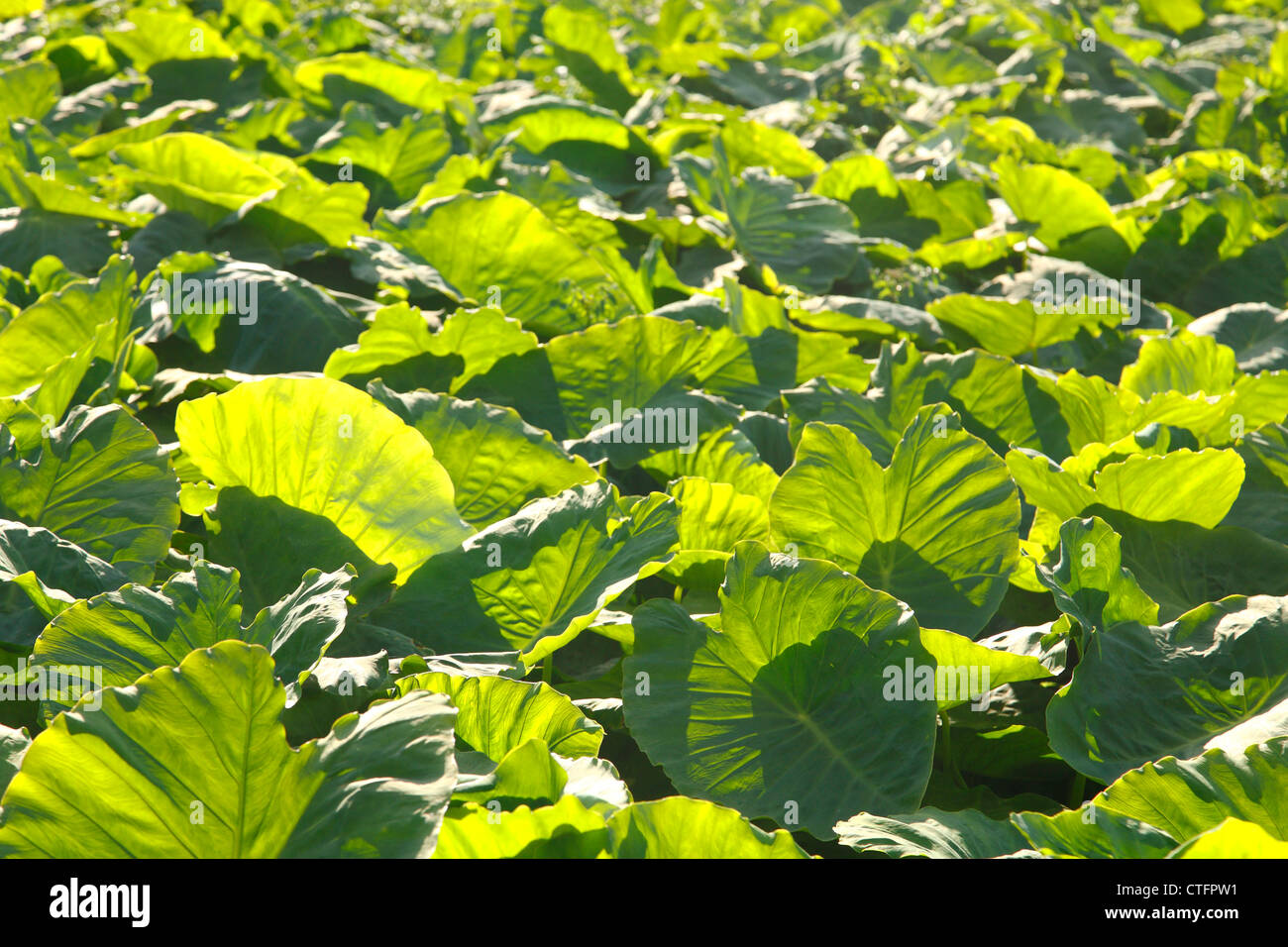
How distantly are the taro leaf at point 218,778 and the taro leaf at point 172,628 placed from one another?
136 mm

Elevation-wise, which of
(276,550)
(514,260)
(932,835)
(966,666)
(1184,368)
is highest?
(514,260)

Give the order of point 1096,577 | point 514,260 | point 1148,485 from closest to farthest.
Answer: point 1096,577 → point 1148,485 → point 514,260

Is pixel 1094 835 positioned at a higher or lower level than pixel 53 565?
→ lower

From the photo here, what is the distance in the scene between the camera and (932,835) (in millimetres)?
863

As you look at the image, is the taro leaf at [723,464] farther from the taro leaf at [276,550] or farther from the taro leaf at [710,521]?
the taro leaf at [276,550]

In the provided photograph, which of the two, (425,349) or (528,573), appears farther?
(425,349)

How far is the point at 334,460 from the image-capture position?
1120mm

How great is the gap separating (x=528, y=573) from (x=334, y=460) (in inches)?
9.0

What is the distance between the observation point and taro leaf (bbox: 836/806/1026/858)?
0.84 meters

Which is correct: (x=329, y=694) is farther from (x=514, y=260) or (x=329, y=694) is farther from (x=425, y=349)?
(x=514, y=260)

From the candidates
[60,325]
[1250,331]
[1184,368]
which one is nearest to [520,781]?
[60,325]

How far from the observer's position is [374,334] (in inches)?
56.2

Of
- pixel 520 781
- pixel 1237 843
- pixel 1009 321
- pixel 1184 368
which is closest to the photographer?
pixel 1237 843

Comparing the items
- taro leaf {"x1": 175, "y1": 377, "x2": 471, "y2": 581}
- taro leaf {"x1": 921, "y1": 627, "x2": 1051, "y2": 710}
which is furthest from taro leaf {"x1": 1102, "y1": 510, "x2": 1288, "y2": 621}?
taro leaf {"x1": 175, "y1": 377, "x2": 471, "y2": 581}
